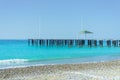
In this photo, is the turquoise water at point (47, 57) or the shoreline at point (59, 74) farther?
the turquoise water at point (47, 57)

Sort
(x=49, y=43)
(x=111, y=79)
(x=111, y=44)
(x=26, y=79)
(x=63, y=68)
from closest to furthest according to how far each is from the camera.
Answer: (x=111, y=79) < (x=26, y=79) < (x=63, y=68) < (x=49, y=43) < (x=111, y=44)

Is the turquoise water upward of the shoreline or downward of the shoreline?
downward

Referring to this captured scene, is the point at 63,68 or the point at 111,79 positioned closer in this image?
the point at 111,79

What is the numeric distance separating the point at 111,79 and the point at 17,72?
4.57 metres

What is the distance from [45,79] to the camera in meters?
9.69

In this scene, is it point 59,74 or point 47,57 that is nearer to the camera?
point 59,74

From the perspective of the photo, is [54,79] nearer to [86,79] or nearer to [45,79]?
[45,79]

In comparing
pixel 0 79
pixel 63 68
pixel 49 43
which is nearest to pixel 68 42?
pixel 49 43

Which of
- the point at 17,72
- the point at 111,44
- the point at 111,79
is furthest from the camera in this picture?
the point at 111,44

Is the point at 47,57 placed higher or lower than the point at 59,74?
lower

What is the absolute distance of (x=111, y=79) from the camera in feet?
30.3

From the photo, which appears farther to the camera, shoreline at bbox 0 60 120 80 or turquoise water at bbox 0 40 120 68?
turquoise water at bbox 0 40 120 68

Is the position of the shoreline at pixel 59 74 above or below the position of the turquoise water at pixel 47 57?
above

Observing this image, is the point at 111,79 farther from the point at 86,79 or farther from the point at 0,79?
the point at 0,79
